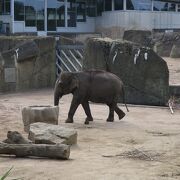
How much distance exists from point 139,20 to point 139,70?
3477 centimetres

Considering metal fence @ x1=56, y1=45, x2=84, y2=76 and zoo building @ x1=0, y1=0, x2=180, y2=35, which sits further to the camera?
zoo building @ x1=0, y1=0, x2=180, y2=35

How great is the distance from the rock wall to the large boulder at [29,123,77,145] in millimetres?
10024

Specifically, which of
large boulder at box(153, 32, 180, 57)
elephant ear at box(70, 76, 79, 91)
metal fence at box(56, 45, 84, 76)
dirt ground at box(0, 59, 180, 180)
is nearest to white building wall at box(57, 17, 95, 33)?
large boulder at box(153, 32, 180, 57)

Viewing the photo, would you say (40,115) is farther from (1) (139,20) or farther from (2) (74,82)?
(1) (139,20)

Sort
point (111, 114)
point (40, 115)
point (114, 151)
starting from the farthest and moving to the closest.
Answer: point (111, 114), point (40, 115), point (114, 151)

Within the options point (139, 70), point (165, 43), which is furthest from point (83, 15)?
point (139, 70)

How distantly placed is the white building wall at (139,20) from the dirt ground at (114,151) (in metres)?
35.9

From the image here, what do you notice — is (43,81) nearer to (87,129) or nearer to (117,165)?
(87,129)

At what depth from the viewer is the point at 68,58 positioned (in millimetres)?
20344

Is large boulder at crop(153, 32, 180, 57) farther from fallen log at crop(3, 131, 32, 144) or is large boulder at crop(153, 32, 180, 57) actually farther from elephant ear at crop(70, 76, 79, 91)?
fallen log at crop(3, 131, 32, 144)

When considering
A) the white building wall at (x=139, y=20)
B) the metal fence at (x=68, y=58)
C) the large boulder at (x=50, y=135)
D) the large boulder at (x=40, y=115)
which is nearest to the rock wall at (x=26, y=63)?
the metal fence at (x=68, y=58)

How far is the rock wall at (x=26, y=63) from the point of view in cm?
1873

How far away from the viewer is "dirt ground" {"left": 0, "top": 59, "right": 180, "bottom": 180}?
680 cm

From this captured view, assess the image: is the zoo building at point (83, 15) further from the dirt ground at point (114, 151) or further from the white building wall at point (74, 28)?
the dirt ground at point (114, 151)
